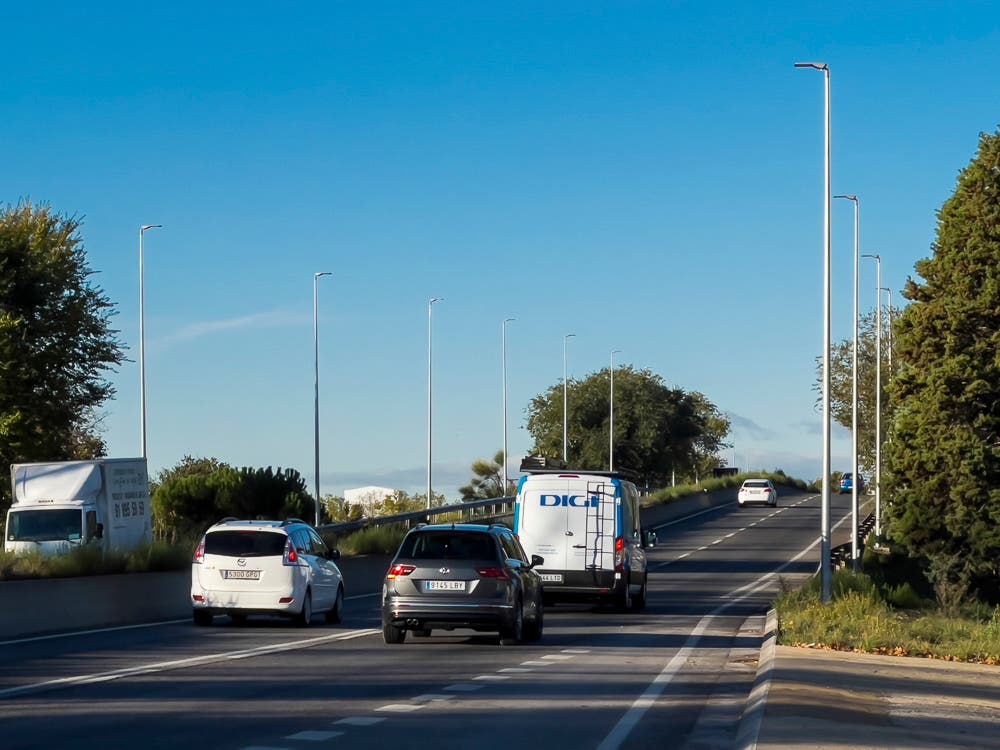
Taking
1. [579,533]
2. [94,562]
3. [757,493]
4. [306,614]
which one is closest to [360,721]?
[306,614]

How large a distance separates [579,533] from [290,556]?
729 centimetres

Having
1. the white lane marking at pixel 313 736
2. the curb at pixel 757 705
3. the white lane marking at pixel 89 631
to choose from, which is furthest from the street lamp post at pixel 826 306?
the white lane marking at pixel 313 736

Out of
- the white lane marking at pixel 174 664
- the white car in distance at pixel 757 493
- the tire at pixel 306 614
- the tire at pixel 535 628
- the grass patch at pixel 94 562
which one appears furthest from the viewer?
the white car in distance at pixel 757 493

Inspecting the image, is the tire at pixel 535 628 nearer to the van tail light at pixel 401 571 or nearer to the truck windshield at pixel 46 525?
the van tail light at pixel 401 571

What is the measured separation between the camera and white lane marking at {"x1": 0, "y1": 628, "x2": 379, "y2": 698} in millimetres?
15812

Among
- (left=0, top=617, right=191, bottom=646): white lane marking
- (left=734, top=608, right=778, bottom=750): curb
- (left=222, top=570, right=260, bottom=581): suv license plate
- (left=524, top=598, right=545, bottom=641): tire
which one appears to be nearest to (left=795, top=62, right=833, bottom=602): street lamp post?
(left=524, top=598, right=545, bottom=641): tire

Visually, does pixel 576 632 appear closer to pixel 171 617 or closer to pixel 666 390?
pixel 171 617

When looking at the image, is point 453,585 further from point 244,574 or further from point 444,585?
point 244,574

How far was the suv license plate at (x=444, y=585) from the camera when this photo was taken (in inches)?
872

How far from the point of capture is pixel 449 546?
22.6m

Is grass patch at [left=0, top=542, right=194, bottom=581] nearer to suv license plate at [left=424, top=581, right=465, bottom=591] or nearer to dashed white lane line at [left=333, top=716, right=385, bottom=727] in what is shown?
suv license plate at [left=424, top=581, right=465, bottom=591]

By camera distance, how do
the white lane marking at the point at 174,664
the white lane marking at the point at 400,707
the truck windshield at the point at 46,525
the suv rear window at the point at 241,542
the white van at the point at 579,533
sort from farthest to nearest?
the truck windshield at the point at 46,525 < the white van at the point at 579,533 < the suv rear window at the point at 241,542 < the white lane marking at the point at 174,664 < the white lane marking at the point at 400,707

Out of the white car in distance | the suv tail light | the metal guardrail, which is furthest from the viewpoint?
the white car in distance

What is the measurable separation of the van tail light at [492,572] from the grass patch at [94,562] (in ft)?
32.0
